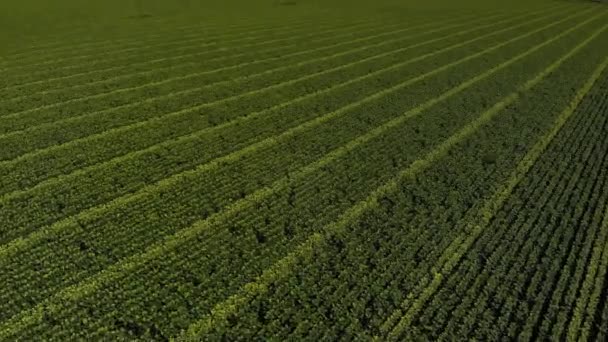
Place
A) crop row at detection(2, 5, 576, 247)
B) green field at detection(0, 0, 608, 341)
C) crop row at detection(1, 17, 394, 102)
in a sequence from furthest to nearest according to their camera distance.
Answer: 1. crop row at detection(1, 17, 394, 102)
2. crop row at detection(2, 5, 576, 247)
3. green field at detection(0, 0, 608, 341)

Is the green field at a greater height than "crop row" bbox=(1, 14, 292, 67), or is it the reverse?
the green field

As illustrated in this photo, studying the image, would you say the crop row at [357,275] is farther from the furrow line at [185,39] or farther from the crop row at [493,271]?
the furrow line at [185,39]

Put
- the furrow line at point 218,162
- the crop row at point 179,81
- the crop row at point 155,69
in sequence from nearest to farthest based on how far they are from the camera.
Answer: the furrow line at point 218,162 < the crop row at point 179,81 < the crop row at point 155,69

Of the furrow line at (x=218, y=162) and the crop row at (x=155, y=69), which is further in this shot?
the crop row at (x=155, y=69)

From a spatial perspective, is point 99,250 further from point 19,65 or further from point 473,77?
point 473,77

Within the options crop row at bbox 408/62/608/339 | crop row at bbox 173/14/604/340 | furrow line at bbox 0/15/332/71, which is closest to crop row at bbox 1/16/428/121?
furrow line at bbox 0/15/332/71

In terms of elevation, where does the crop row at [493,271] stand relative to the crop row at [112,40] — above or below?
above

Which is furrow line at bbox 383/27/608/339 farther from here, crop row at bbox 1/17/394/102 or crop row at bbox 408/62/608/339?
crop row at bbox 1/17/394/102

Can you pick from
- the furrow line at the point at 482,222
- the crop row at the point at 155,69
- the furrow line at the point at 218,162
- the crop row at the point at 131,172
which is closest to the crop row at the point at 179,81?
the crop row at the point at 155,69

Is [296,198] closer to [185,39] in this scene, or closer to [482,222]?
[482,222]
